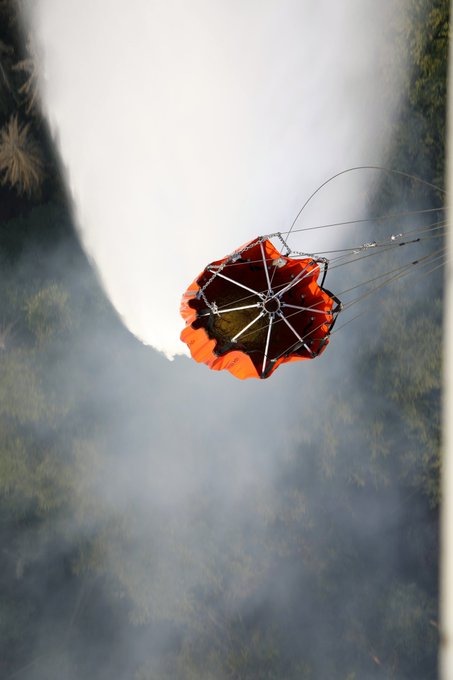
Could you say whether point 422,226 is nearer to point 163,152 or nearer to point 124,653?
point 163,152

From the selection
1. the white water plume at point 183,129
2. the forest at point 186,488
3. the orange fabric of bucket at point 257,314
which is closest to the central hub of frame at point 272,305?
the orange fabric of bucket at point 257,314

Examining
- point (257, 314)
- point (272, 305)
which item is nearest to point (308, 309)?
point (272, 305)

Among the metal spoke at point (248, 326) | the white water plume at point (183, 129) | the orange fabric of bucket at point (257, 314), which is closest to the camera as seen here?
the metal spoke at point (248, 326)

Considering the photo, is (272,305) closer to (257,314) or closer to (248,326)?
(257,314)

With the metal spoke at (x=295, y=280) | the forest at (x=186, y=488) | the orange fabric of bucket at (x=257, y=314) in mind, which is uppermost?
the metal spoke at (x=295, y=280)

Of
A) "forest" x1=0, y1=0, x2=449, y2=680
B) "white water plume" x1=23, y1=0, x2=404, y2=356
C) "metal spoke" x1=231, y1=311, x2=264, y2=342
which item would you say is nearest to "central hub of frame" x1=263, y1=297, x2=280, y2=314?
"metal spoke" x1=231, y1=311, x2=264, y2=342

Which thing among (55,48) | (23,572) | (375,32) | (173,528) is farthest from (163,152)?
(23,572)

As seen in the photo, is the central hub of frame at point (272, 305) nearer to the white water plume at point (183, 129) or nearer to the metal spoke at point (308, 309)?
the metal spoke at point (308, 309)
